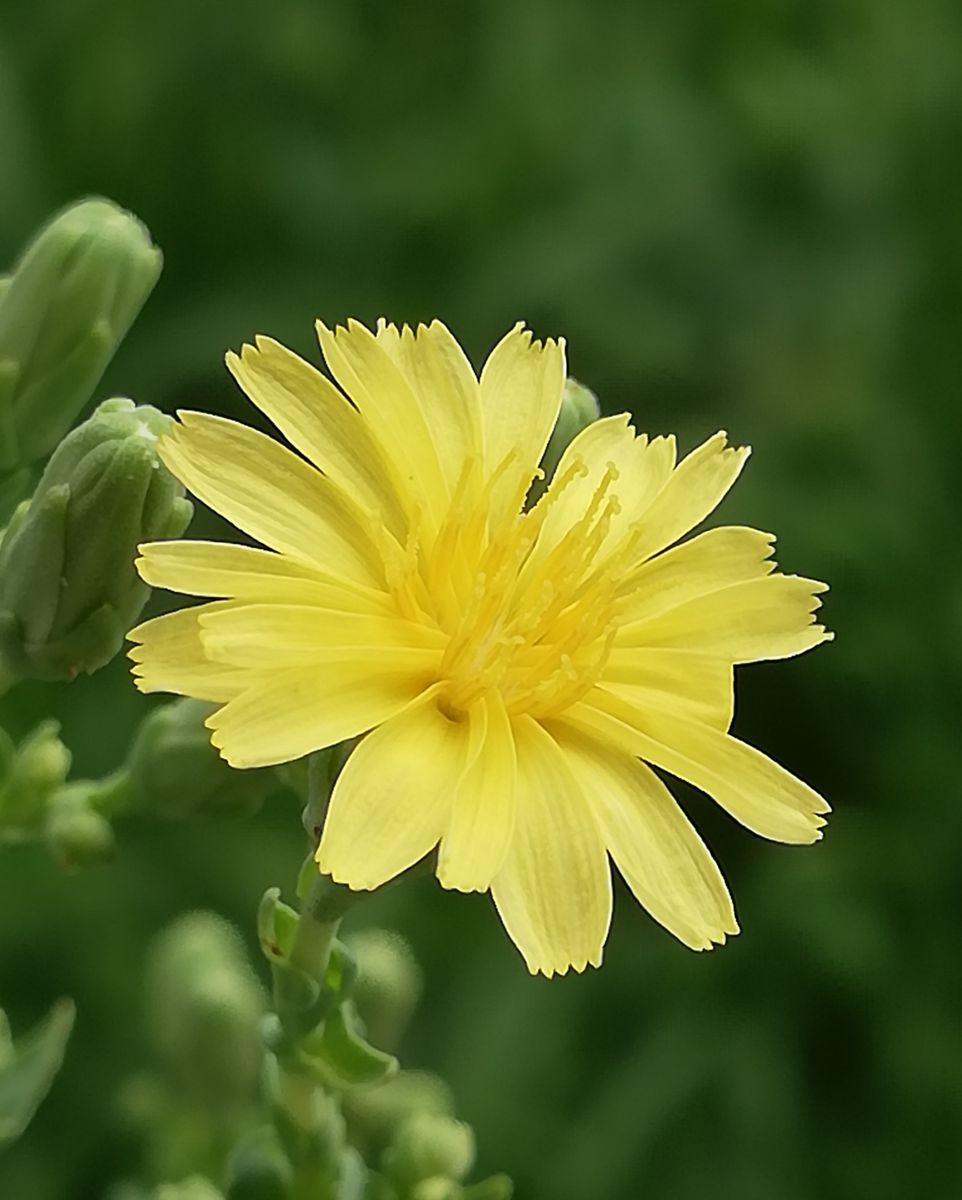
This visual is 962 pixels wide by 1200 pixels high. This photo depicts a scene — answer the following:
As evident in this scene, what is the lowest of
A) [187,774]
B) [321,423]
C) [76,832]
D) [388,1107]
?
[388,1107]

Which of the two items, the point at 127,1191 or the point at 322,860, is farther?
the point at 127,1191

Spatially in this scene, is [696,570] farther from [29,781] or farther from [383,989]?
[383,989]

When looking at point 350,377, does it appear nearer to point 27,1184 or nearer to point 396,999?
point 396,999

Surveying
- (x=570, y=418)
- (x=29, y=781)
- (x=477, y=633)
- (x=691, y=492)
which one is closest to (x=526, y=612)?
(x=477, y=633)

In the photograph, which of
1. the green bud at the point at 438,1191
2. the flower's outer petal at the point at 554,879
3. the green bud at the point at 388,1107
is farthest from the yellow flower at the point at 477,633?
the green bud at the point at 388,1107

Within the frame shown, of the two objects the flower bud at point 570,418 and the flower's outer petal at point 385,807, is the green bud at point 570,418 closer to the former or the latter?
the flower bud at point 570,418

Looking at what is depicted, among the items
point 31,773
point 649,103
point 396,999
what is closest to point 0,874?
point 396,999
